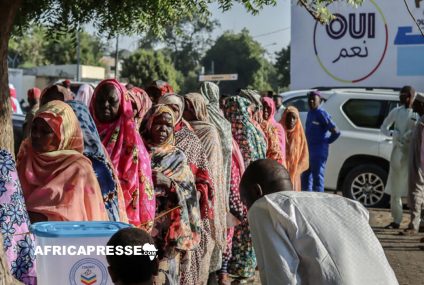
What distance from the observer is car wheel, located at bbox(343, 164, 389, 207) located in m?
13.1

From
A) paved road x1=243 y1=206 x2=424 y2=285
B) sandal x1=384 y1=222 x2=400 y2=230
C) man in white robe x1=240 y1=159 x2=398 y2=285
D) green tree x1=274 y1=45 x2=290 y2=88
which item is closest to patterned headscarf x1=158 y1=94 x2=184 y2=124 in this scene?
paved road x1=243 y1=206 x2=424 y2=285

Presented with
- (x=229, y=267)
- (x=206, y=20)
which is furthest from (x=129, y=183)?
(x=229, y=267)

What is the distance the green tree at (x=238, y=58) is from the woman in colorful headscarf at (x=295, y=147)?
58.6 m

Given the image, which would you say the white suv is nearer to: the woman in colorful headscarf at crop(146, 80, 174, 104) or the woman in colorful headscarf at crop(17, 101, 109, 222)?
the woman in colorful headscarf at crop(146, 80, 174, 104)

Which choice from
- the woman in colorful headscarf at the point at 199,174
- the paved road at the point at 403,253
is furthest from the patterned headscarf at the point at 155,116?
the paved road at the point at 403,253

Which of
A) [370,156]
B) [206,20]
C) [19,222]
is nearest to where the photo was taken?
[19,222]

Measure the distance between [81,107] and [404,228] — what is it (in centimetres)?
740

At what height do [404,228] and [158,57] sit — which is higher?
[158,57]

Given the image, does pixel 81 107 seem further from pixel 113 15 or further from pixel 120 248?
pixel 120 248

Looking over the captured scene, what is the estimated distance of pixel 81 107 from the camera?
4.93 meters

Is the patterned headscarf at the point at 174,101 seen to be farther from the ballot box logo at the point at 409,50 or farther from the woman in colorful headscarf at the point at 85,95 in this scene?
the ballot box logo at the point at 409,50

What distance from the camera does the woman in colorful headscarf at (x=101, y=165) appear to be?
483 centimetres

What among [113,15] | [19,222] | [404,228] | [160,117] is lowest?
[404,228]

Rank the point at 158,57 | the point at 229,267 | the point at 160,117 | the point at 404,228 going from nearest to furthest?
the point at 160,117 → the point at 229,267 → the point at 404,228 → the point at 158,57
